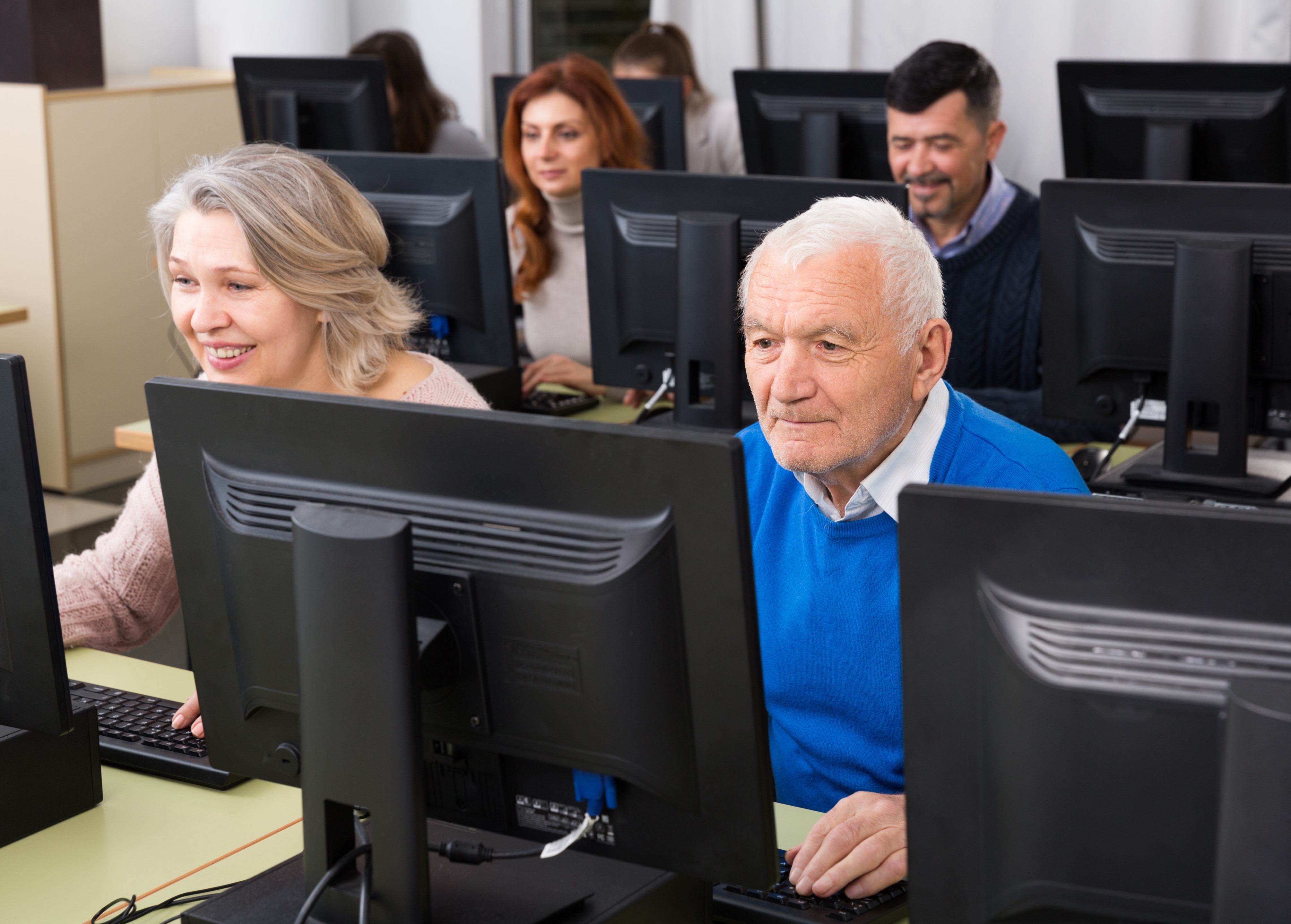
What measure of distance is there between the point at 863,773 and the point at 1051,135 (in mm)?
3425

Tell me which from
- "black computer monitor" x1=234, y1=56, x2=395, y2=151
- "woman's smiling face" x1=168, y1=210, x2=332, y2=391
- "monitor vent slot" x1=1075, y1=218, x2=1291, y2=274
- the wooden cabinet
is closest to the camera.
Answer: "woman's smiling face" x1=168, y1=210, x2=332, y2=391

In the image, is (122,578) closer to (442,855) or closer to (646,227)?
(442,855)

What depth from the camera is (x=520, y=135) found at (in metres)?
3.59

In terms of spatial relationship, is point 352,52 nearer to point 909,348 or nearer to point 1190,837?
point 909,348

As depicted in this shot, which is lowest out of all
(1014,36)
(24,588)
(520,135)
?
(24,588)

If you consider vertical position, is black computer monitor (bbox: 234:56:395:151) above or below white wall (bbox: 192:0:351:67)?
below

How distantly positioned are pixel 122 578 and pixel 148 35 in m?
4.07

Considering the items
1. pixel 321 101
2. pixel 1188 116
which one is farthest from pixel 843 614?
pixel 321 101

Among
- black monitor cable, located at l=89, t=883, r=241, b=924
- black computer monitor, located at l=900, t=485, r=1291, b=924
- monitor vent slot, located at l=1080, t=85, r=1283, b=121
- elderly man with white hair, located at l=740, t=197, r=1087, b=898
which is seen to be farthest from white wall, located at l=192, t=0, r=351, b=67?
black computer monitor, located at l=900, t=485, r=1291, b=924

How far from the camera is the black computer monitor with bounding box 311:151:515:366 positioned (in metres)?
2.60

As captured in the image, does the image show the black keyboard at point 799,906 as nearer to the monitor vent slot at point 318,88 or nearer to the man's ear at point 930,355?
the man's ear at point 930,355

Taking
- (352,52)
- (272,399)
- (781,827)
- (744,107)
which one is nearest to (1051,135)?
(744,107)

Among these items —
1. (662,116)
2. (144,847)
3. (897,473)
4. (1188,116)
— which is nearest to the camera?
(144,847)

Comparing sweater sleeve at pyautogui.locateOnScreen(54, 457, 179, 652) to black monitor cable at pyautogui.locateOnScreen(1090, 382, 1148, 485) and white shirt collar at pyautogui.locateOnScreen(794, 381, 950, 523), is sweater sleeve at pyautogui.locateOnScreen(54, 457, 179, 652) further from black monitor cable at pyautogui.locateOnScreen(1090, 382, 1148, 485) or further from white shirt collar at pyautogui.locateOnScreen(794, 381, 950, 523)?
black monitor cable at pyautogui.locateOnScreen(1090, 382, 1148, 485)
